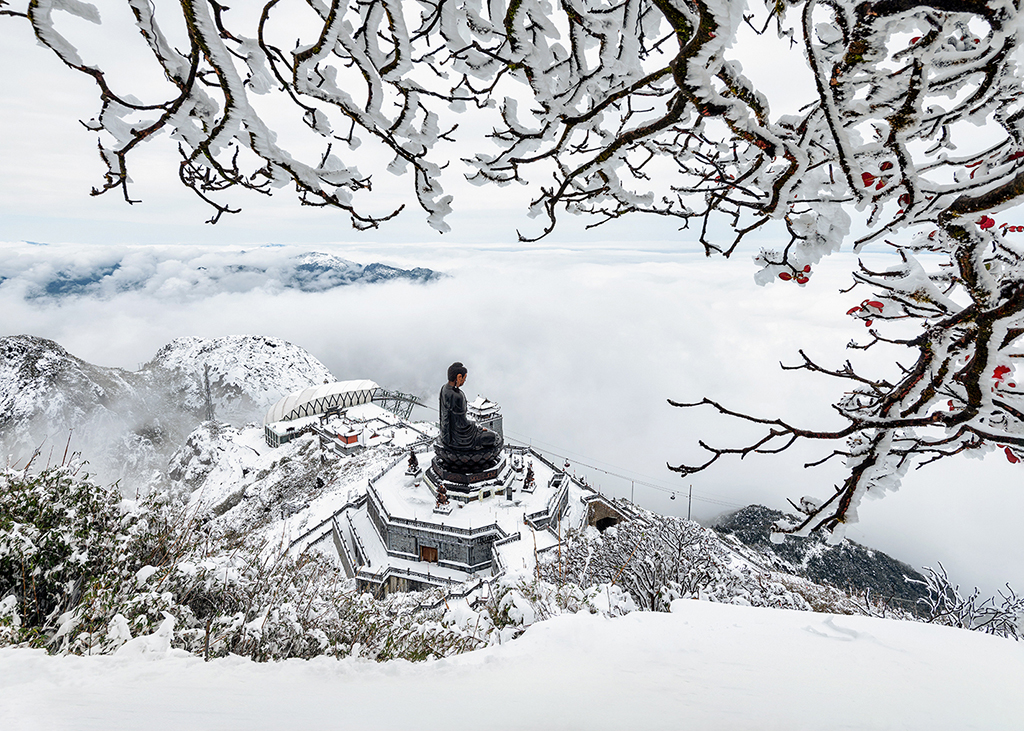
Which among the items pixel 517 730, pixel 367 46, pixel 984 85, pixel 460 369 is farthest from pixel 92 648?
pixel 460 369

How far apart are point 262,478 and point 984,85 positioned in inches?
1458

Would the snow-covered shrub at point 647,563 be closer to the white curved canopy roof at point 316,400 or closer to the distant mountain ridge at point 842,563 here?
the distant mountain ridge at point 842,563

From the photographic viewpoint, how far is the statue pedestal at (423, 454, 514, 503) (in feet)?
56.5

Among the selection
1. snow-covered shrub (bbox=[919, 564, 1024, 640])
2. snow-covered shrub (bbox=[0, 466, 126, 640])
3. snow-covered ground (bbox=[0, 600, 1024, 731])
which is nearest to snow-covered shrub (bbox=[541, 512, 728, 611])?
snow-covered ground (bbox=[0, 600, 1024, 731])

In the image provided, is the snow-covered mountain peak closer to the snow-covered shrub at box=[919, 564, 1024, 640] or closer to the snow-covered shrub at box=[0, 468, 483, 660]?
the snow-covered shrub at box=[0, 468, 483, 660]

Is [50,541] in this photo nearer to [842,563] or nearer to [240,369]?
[842,563]

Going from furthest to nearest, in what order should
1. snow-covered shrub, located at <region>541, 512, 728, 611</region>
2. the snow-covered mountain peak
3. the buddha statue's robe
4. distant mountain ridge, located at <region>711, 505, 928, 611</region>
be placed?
the snow-covered mountain peak
distant mountain ridge, located at <region>711, 505, 928, 611</region>
the buddha statue's robe
snow-covered shrub, located at <region>541, 512, 728, 611</region>

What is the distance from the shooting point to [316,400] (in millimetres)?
45062

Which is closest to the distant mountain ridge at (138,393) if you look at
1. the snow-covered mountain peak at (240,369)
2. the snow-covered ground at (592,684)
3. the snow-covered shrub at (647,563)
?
the snow-covered mountain peak at (240,369)

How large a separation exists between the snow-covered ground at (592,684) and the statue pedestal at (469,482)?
519 inches

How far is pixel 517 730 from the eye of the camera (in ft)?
8.01

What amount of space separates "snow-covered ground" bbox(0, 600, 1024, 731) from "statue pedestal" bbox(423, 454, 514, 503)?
519 inches

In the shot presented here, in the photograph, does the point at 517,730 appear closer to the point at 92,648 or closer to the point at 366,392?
the point at 92,648

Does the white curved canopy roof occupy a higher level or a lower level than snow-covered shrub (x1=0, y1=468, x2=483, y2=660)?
lower
